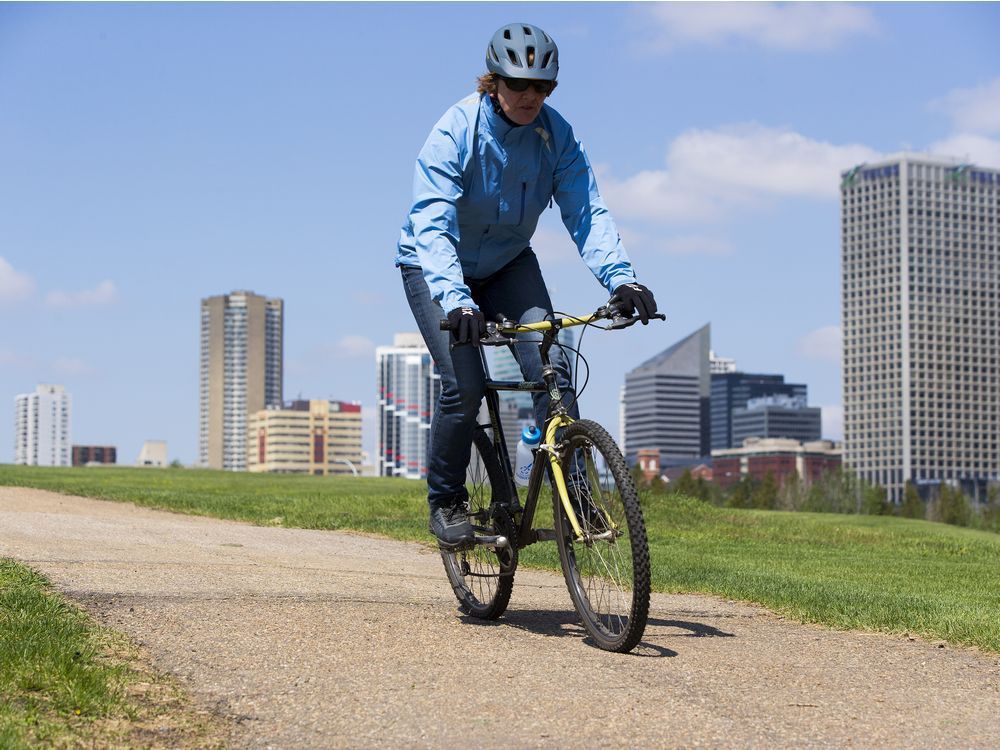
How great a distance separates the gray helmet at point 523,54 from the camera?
561 cm

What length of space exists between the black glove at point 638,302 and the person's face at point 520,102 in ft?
2.73

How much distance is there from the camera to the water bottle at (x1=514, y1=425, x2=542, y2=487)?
5.95 m

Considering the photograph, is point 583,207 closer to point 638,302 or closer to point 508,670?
point 638,302

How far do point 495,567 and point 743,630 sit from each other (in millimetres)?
1133

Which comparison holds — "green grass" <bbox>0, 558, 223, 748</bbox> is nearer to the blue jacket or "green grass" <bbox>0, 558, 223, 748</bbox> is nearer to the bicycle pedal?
the bicycle pedal

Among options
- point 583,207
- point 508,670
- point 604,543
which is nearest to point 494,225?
point 583,207

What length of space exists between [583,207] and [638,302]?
697 mm

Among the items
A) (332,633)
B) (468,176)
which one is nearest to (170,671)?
(332,633)

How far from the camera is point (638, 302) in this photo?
5539mm

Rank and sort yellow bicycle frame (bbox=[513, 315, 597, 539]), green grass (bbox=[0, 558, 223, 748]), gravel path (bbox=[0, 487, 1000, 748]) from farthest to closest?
yellow bicycle frame (bbox=[513, 315, 597, 539]), gravel path (bbox=[0, 487, 1000, 748]), green grass (bbox=[0, 558, 223, 748])

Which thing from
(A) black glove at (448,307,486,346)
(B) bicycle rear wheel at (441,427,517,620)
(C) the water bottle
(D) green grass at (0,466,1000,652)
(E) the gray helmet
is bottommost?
(D) green grass at (0,466,1000,652)

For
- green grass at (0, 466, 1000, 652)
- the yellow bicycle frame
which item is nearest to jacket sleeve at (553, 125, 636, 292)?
the yellow bicycle frame

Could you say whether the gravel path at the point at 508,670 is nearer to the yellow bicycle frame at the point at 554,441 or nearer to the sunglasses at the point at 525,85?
the yellow bicycle frame at the point at 554,441

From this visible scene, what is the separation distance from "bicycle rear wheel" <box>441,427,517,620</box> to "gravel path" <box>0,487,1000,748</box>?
0.12 metres
